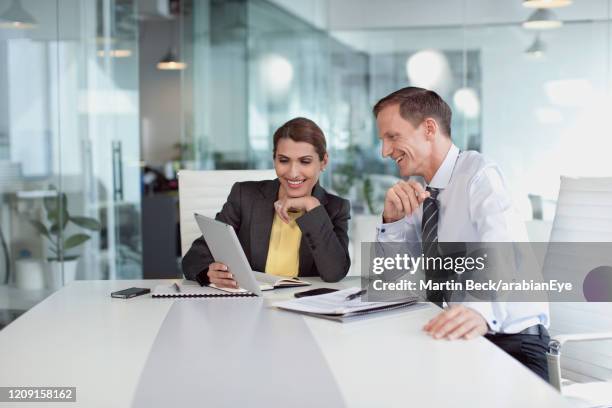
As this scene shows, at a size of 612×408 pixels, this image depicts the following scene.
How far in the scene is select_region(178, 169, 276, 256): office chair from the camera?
3605 millimetres

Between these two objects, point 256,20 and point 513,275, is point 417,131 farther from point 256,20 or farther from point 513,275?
point 256,20

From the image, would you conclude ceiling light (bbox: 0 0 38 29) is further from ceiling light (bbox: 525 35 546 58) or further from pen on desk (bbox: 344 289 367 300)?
ceiling light (bbox: 525 35 546 58)

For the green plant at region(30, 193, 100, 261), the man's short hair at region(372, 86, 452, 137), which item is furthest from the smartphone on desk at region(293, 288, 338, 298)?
the green plant at region(30, 193, 100, 261)

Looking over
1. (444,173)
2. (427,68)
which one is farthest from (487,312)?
(427,68)

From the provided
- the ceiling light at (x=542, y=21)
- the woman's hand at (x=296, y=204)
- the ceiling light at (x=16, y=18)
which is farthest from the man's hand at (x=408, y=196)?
the ceiling light at (x=542, y=21)

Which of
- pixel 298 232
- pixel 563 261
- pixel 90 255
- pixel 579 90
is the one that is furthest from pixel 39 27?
pixel 579 90

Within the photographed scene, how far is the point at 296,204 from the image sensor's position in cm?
301

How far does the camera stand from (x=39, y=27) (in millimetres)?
5102

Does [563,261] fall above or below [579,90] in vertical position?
below

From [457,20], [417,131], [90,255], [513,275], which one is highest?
[457,20]

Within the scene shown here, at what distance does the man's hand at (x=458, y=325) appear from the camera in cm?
198

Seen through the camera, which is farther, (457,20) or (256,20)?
(256,20)

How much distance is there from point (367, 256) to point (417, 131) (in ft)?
2.35

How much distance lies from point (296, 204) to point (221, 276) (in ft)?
1.38
